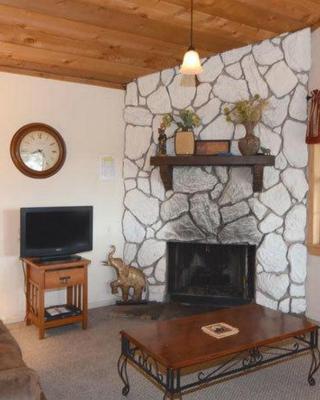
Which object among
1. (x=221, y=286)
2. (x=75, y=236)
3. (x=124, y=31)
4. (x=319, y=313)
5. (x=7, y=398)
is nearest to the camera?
(x=7, y=398)

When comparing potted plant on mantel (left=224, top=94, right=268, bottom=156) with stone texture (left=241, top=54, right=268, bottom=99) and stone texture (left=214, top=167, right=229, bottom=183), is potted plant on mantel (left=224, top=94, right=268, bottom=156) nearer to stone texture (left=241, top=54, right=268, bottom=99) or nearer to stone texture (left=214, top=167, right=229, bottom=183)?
stone texture (left=241, top=54, right=268, bottom=99)

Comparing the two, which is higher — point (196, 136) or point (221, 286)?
point (196, 136)

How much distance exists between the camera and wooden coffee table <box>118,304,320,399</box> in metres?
2.13

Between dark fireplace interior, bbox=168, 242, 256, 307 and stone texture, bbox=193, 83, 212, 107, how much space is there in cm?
145

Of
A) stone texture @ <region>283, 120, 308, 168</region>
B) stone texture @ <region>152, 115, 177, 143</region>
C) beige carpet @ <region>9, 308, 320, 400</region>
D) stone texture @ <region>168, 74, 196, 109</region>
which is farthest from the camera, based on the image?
stone texture @ <region>152, 115, 177, 143</region>

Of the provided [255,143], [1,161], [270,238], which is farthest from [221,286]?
[1,161]

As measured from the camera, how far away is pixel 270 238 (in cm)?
380

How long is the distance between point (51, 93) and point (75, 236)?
57.7 inches

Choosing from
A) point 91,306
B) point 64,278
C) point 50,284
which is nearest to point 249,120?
point 64,278

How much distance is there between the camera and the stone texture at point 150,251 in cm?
437

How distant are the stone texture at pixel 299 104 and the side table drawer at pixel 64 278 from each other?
243 centimetres

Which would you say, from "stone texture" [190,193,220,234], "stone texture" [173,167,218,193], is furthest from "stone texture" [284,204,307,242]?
"stone texture" [173,167,218,193]

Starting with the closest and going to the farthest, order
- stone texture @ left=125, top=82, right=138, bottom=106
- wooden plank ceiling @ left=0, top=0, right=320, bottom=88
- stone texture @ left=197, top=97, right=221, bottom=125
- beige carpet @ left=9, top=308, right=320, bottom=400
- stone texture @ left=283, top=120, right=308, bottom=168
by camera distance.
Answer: beige carpet @ left=9, top=308, right=320, bottom=400 < wooden plank ceiling @ left=0, top=0, right=320, bottom=88 < stone texture @ left=283, top=120, right=308, bottom=168 < stone texture @ left=197, top=97, right=221, bottom=125 < stone texture @ left=125, top=82, right=138, bottom=106

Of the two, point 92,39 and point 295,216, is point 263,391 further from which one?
point 92,39
